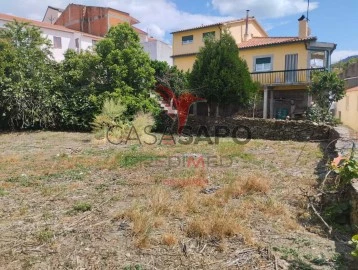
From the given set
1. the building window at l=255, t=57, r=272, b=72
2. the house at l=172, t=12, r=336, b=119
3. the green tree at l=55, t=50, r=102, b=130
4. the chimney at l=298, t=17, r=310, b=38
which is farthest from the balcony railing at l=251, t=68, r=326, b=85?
the green tree at l=55, t=50, r=102, b=130

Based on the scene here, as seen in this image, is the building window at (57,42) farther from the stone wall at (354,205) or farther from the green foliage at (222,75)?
the stone wall at (354,205)

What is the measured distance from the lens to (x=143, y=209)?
441cm

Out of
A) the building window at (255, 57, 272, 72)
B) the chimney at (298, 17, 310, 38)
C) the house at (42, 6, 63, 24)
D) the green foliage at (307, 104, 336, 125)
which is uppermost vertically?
the house at (42, 6, 63, 24)

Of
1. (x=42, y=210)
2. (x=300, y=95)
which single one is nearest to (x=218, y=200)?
(x=42, y=210)

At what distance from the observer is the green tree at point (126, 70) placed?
14352 millimetres

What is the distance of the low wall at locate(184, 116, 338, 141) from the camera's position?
12102 mm

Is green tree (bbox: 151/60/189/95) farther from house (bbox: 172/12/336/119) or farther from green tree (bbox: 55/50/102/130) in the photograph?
house (bbox: 172/12/336/119)

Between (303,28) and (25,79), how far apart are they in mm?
16827

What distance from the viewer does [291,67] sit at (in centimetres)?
1953

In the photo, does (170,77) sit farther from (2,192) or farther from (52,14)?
(52,14)

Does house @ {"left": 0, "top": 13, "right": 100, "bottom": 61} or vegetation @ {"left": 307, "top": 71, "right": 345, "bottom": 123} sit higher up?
house @ {"left": 0, "top": 13, "right": 100, "bottom": 61}

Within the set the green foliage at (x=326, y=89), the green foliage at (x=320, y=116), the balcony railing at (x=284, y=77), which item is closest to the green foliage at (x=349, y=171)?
the green foliage at (x=320, y=116)

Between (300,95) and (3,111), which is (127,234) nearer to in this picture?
(3,111)

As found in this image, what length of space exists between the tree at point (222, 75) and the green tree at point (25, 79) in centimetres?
683
